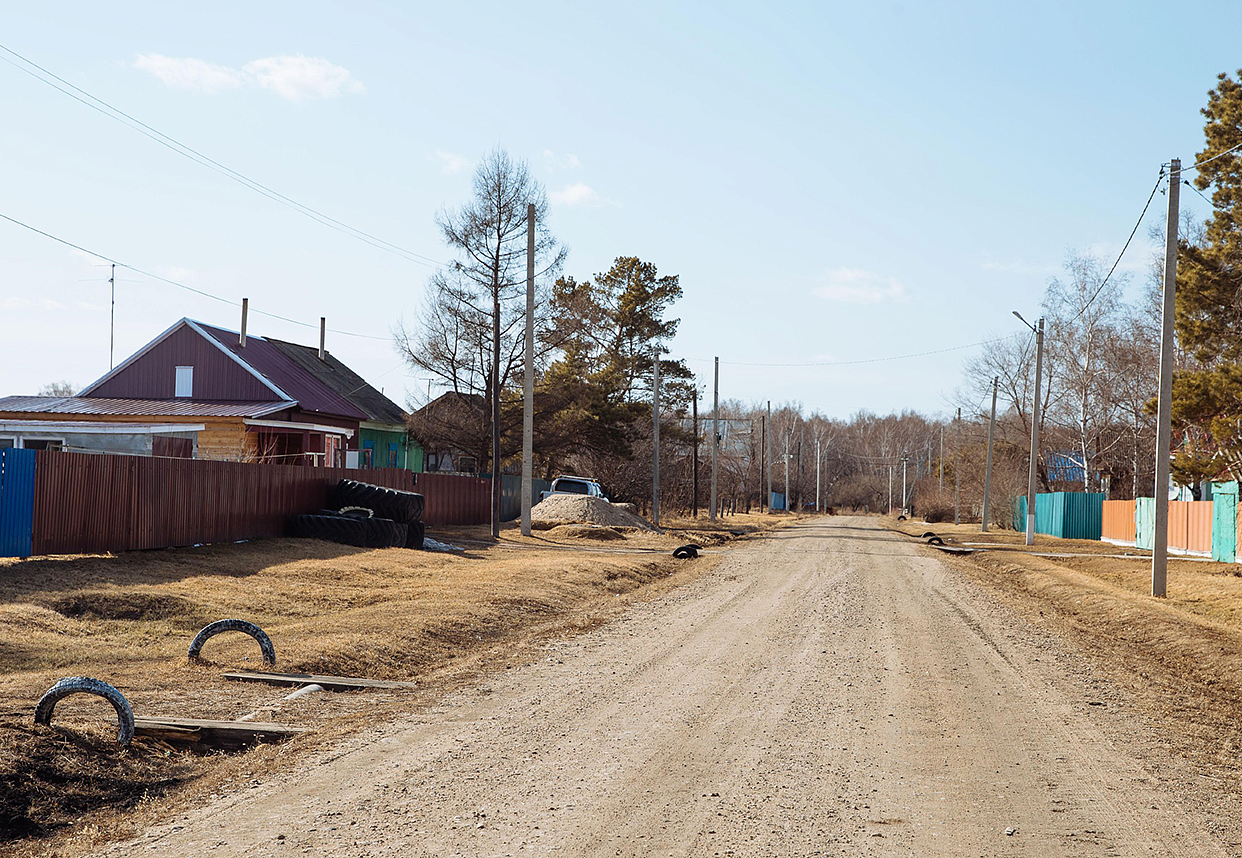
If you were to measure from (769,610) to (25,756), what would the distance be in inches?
428

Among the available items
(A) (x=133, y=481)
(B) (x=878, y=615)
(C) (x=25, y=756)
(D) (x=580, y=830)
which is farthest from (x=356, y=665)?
(A) (x=133, y=481)

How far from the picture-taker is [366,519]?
22.8 m

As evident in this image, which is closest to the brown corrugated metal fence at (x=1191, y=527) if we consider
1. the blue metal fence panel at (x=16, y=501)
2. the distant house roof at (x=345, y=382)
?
the blue metal fence panel at (x=16, y=501)

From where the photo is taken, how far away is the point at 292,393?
38562 mm

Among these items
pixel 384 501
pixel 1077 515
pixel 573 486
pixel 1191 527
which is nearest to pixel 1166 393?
pixel 1191 527

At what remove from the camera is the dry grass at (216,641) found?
19.5 feet

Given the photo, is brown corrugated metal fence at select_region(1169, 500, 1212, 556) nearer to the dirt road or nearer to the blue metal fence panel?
the dirt road

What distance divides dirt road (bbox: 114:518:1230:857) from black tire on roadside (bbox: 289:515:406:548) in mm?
12300

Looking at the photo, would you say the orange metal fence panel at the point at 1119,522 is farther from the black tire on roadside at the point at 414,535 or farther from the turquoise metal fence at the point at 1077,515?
the black tire on roadside at the point at 414,535

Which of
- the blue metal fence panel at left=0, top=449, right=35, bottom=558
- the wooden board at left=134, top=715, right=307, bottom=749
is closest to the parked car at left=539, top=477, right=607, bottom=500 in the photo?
the blue metal fence panel at left=0, top=449, right=35, bottom=558

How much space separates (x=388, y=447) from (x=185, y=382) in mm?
11930

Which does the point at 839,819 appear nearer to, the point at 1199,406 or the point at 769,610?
the point at 769,610

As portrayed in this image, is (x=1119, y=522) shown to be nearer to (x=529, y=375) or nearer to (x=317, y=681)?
(x=529, y=375)

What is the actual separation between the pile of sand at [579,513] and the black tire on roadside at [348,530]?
12.0 m
